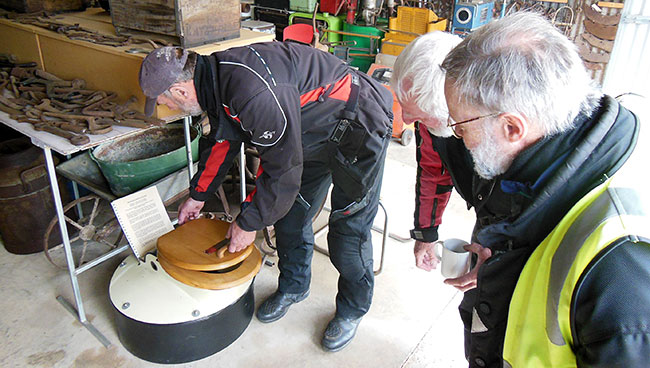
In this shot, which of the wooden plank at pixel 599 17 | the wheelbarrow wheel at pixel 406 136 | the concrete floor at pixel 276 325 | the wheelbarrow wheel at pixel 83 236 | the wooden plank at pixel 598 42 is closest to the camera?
the concrete floor at pixel 276 325

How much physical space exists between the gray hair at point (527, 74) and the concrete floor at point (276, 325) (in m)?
1.61

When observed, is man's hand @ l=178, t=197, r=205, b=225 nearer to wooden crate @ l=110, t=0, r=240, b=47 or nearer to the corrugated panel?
wooden crate @ l=110, t=0, r=240, b=47

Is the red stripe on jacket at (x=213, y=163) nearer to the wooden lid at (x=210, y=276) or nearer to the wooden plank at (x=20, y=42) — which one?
the wooden lid at (x=210, y=276)

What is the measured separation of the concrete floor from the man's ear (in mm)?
1544

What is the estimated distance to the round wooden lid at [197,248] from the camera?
6.12ft

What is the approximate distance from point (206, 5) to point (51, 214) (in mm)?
1569

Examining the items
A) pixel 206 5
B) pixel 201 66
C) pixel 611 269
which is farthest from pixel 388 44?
pixel 611 269

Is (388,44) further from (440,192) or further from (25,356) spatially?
(25,356)

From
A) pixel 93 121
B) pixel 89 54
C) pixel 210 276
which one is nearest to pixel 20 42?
pixel 89 54

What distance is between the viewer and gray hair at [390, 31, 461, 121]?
1469 mm

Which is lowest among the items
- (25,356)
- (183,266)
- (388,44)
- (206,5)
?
(25,356)

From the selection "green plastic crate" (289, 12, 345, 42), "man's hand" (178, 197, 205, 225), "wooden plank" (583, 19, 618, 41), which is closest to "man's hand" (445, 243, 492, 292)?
"man's hand" (178, 197, 205, 225)

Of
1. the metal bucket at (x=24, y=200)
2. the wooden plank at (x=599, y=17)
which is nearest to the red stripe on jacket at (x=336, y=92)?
the metal bucket at (x=24, y=200)

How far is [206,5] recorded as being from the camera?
2342 mm
